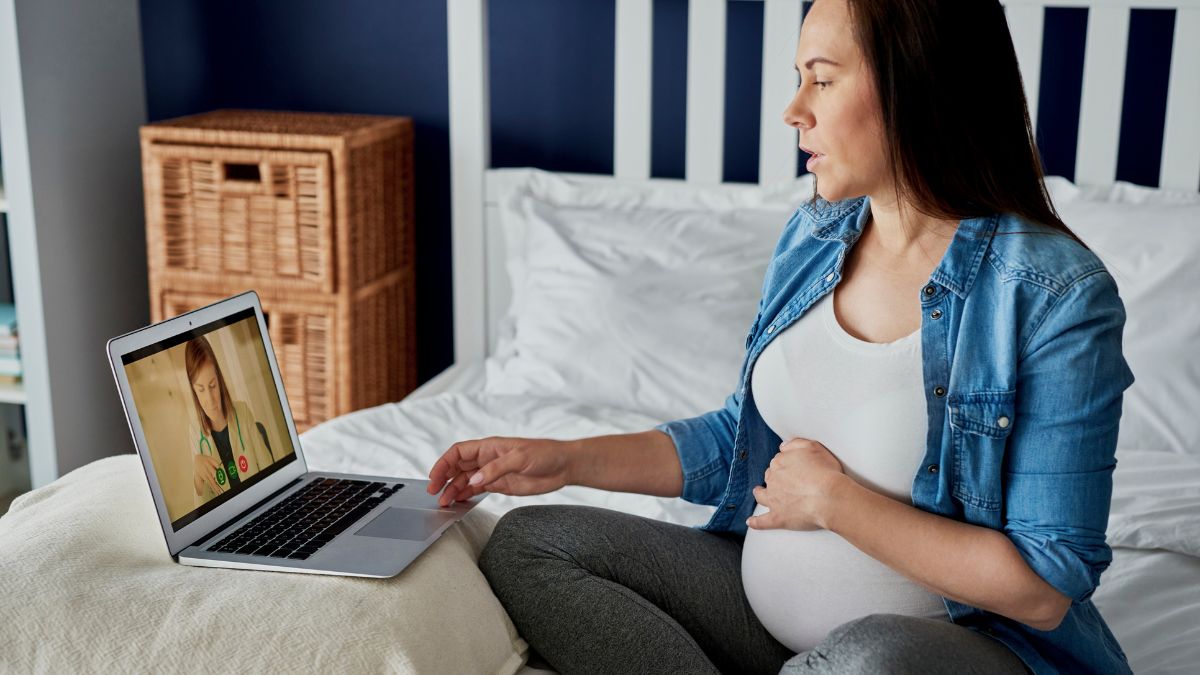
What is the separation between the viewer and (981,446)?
95 centimetres

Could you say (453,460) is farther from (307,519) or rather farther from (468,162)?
(468,162)

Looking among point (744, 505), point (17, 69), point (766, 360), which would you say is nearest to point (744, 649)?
point (744, 505)

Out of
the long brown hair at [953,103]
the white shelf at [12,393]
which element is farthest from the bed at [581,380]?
the white shelf at [12,393]

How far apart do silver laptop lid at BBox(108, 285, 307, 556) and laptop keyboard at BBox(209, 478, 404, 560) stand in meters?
0.03

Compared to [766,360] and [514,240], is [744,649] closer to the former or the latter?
[766,360]

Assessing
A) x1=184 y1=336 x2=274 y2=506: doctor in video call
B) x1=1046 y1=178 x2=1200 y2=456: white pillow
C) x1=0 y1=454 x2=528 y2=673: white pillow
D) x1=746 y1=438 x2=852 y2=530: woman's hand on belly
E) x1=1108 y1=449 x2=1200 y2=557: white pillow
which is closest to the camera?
x1=0 y1=454 x2=528 y2=673: white pillow

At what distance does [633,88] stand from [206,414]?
133 centimetres

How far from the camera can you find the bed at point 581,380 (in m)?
0.90

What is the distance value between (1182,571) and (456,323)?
1.42 metres

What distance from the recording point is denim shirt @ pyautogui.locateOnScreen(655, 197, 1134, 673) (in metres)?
0.91

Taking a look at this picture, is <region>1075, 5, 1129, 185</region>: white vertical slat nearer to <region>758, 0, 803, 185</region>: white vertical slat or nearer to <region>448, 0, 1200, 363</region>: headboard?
<region>448, 0, 1200, 363</region>: headboard

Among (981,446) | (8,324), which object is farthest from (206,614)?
(8,324)

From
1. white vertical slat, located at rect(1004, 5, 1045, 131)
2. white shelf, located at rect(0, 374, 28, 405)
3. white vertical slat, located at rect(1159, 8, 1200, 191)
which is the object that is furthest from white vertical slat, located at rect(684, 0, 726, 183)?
white shelf, located at rect(0, 374, 28, 405)

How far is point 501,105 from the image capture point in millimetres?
2488
